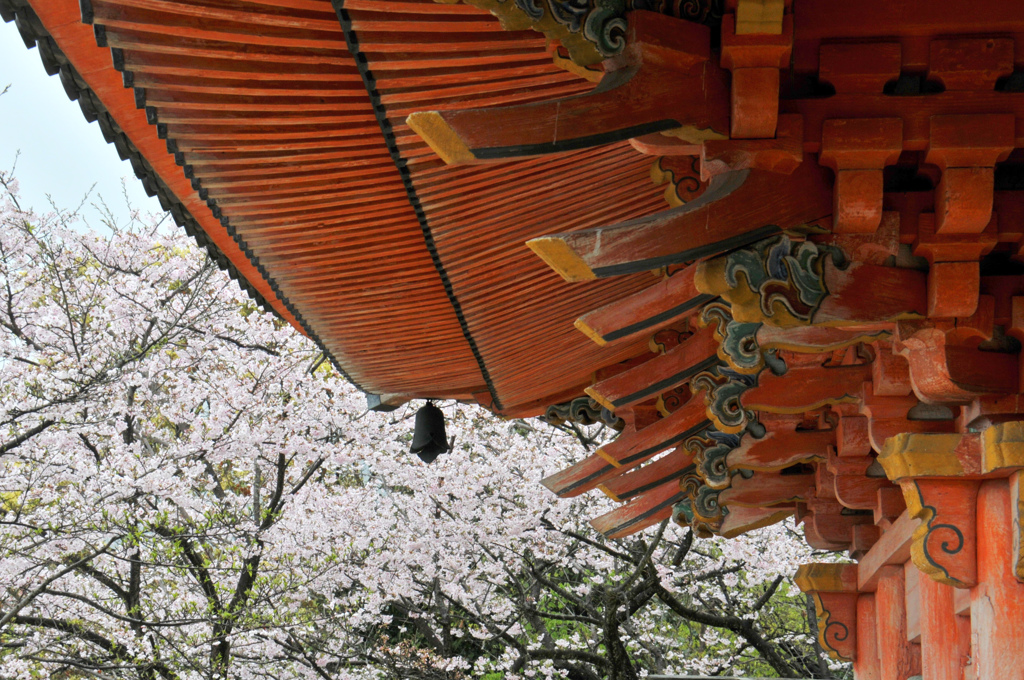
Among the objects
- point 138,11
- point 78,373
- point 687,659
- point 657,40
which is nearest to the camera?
point 657,40

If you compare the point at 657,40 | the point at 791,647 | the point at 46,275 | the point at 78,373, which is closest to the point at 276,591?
the point at 78,373

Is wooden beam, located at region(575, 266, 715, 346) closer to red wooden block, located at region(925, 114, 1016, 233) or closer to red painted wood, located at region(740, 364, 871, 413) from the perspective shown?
red wooden block, located at region(925, 114, 1016, 233)

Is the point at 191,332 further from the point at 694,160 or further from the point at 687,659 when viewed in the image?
the point at 694,160

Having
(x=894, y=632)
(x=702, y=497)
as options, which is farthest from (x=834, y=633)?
(x=702, y=497)

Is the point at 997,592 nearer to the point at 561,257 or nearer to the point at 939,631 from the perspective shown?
the point at 939,631

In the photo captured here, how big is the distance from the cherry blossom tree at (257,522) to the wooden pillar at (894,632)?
4.86 metres

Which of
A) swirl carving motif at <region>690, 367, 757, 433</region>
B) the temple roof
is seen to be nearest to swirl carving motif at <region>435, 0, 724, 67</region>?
the temple roof

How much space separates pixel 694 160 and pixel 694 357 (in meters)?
1.16

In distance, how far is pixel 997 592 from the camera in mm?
2191

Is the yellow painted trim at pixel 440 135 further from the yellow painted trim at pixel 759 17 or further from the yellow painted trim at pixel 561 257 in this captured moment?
the yellow painted trim at pixel 759 17

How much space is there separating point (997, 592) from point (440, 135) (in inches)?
63.1

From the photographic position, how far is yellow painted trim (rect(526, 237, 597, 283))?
5.29ft

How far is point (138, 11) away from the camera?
1.93 m

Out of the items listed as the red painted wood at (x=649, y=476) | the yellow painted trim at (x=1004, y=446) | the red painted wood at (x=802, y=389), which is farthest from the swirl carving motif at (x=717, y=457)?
the yellow painted trim at (x=1004, y=446)
